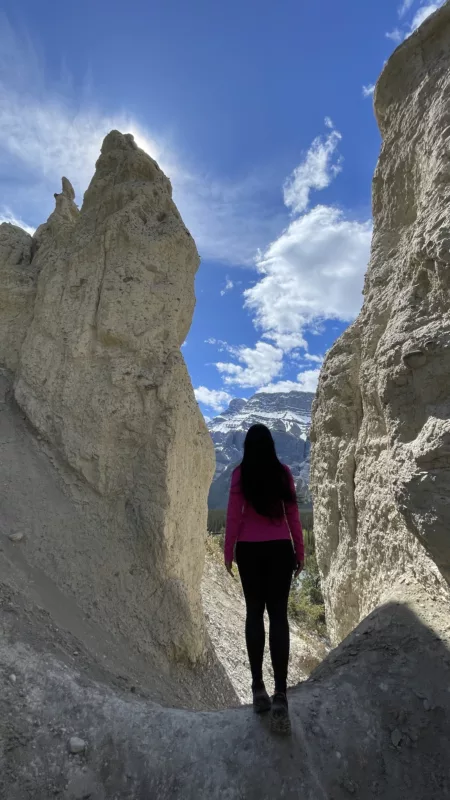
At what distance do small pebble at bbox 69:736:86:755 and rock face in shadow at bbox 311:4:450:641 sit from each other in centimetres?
283

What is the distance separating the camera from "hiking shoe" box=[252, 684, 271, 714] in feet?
9.80

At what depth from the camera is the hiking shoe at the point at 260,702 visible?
2986 mm

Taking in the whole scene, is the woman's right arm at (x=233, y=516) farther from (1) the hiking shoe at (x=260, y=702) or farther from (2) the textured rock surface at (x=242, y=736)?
(2) the textured rock surface at (x=242, y=736)

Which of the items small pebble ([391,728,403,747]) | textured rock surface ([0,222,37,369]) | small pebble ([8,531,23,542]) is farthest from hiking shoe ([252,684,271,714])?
textured rock surface ([0,222,37,369])

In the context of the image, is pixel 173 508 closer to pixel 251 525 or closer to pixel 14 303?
pixel 251 525

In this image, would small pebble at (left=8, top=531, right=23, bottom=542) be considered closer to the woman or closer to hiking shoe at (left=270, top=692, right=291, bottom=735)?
the woman

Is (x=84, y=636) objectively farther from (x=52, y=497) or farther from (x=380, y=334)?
(x=380, y=334)

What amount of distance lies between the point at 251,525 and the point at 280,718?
1.26 meters

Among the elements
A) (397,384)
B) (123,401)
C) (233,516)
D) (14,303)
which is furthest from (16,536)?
(397,384)

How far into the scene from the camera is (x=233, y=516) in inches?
121

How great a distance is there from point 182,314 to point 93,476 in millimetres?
3153

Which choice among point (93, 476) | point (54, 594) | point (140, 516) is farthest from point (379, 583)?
point (93, 476)

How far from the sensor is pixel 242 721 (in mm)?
3029

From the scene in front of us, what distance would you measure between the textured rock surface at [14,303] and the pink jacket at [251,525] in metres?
5.69
